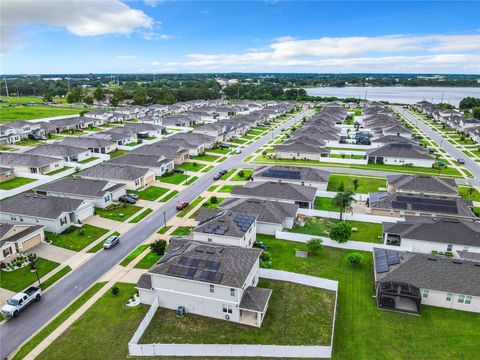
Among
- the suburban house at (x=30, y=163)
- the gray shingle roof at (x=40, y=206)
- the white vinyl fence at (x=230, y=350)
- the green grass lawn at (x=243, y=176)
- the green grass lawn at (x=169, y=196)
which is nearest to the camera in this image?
the white vinyl fence at (x=230, y=350)

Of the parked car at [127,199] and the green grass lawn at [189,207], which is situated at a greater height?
the parked car at [127,199]

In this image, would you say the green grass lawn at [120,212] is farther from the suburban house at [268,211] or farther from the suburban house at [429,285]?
the suburban house at [429,285]

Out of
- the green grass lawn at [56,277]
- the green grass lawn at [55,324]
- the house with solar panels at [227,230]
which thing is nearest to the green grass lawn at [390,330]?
the house with solar panels at [227,230]

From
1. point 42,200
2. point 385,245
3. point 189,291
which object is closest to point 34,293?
point 189,291

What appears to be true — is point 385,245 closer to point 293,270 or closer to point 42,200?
point 293,270

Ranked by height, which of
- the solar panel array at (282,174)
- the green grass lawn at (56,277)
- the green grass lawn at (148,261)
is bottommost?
the green grass lawn at (56,277)

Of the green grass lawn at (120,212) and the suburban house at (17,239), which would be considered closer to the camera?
the suburban house at (17,239)

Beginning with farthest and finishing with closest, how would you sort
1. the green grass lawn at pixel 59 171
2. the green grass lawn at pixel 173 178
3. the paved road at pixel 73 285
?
the green grass lawn at pixel 59 171
the green grass lawn at pixel 173 178
the paved road at pixel 73 285
